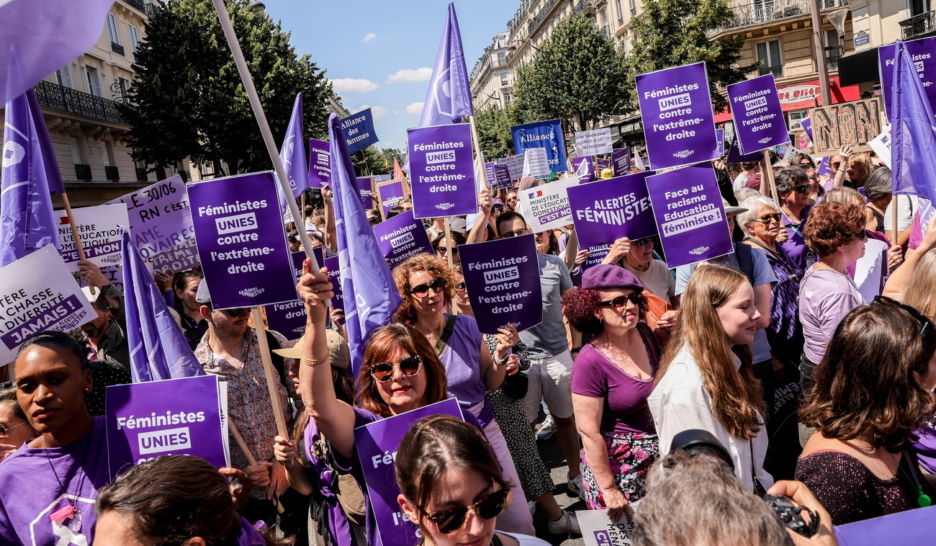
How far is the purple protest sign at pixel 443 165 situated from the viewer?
20.8ft

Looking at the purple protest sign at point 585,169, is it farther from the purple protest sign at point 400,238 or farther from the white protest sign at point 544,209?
the purple protest sign at point 400,238

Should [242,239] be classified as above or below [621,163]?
above

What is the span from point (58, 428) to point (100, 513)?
91 cm

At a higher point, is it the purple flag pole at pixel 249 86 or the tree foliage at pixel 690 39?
the tree foliage at pixel 690 39

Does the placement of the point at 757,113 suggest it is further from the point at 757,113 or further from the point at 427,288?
the point at 427,288

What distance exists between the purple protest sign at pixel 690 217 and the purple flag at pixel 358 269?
1.84 metres

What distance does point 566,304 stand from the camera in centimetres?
341

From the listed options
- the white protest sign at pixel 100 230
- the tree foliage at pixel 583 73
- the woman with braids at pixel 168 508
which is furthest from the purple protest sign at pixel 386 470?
the tree foliage at pixel 583 73

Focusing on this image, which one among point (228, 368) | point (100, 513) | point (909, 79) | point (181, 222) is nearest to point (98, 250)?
point (181, 222)

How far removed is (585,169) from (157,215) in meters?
9.03

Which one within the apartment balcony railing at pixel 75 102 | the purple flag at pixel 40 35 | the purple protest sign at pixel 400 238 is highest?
the apartment balcony railing at pixel 75 102

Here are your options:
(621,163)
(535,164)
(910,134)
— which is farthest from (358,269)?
(621,163)

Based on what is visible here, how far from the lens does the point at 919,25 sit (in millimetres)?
23922

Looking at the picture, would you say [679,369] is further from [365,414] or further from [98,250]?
[98,250]
